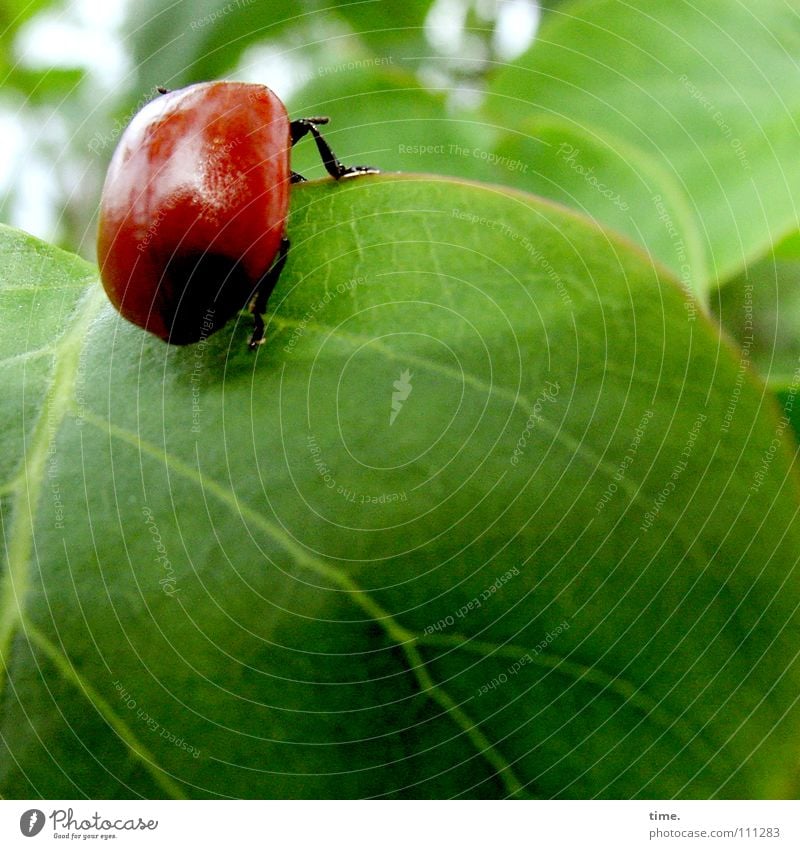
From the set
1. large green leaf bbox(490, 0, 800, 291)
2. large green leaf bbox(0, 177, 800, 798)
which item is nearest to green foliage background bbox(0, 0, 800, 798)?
large green leaf bbox(0, 177, 800, 798)

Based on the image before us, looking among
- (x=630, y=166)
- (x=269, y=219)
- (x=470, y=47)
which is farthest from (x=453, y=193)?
(x=470, y=47)

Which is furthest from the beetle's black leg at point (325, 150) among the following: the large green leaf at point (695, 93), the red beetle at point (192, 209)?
the large green leaf at point (695, 93)

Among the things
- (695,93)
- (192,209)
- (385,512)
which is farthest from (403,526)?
(695,93)

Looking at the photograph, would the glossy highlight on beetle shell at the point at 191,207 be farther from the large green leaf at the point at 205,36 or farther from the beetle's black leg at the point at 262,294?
the large green leaf at the point at 205,36

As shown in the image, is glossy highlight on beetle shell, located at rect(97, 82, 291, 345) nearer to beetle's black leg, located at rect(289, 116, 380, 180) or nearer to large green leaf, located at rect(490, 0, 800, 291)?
beetle's black leg, located at rect(289, 116, 380, 180)

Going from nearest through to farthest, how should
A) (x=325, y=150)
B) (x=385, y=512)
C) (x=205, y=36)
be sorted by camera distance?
(x=385, y=512)
(x=325, y=150)
(x=205, y=36)

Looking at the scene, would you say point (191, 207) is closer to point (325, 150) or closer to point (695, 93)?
point (325, 150)

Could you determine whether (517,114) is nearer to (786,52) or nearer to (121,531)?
(786,52)
